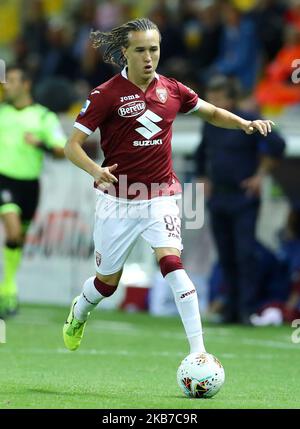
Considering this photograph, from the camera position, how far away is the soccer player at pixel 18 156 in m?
12.5

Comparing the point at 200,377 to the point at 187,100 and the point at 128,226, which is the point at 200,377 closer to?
the point at 128,226

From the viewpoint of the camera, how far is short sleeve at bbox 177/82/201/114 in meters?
7.91

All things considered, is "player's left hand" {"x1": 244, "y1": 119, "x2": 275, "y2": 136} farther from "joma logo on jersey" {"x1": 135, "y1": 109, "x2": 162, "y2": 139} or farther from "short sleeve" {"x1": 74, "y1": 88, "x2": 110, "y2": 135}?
"short sleeve" {"x1": 74, "y1": 88, "x2": 110, "y2": 135}

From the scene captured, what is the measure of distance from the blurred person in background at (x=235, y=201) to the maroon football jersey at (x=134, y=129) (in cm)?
471

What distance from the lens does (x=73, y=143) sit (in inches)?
294

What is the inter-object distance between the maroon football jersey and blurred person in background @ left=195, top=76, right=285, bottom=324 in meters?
4.71

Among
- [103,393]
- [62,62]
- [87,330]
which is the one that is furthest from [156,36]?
[62,62]

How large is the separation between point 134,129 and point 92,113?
309 millimetres

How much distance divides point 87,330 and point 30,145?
2.20 m

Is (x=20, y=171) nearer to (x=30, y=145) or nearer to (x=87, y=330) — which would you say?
(x=30, y=145)

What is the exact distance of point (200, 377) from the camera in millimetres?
6891

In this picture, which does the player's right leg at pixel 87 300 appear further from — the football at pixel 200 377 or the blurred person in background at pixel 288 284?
the blurred person in background at pixel 288 284

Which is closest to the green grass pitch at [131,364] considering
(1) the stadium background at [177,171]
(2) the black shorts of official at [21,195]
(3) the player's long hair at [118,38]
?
(1) the stadium background at [177,171]

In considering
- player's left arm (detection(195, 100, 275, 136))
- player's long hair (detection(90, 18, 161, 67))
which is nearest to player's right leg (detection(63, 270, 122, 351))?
player's left arm (detection(195, 100, 275, 136))
